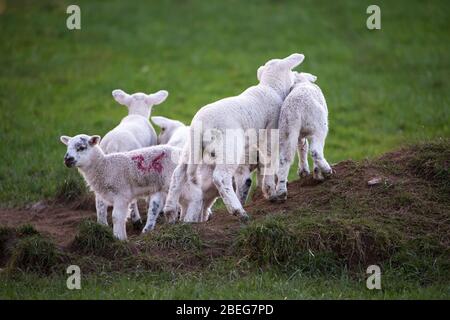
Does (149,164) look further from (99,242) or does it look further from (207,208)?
(99,242)

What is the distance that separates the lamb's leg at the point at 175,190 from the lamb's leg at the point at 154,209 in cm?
49

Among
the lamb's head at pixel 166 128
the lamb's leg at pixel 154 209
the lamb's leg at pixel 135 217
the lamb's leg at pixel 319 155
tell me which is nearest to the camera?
the lamb's leg at pixel 319 155

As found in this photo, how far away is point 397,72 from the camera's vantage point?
67.8 feet

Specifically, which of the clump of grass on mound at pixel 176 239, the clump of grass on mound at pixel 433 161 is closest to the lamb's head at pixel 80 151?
the clump of grass on mound at pixel 176 239

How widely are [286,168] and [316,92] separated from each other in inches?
44.9

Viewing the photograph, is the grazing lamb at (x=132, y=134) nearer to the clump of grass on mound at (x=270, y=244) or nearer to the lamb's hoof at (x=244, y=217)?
the lamb's hoof at (x=244, y=217)

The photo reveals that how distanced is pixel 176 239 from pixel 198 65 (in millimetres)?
13223

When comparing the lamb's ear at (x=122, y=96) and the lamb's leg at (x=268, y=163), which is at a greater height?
the lamb's ear at (x=122, y=96)

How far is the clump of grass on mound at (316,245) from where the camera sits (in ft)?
28.8

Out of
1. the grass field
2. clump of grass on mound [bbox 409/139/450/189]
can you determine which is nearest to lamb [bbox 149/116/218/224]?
clump of grass on mound [bbox 409/139/450/189]

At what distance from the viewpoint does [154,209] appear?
10.4m

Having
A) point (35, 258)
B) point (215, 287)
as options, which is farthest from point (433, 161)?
point (35, 258)

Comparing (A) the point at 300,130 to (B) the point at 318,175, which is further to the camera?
(B) the point at 318,175

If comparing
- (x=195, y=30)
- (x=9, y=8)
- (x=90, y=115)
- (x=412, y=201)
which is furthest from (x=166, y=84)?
(x=412, y=201)
